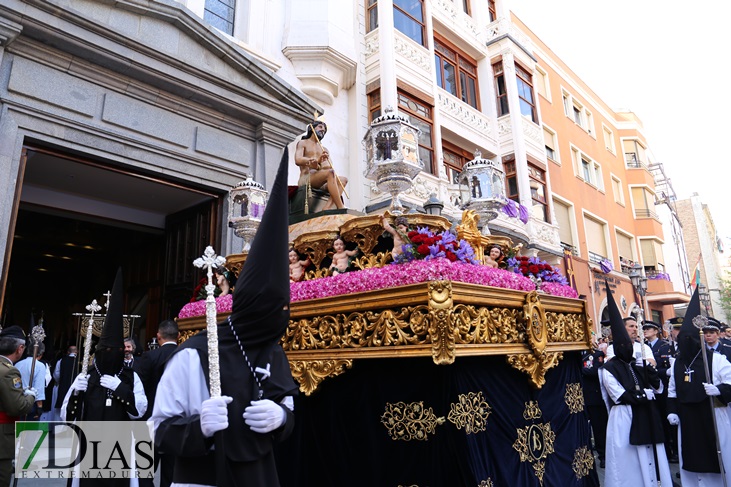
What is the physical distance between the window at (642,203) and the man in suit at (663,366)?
20658 mm

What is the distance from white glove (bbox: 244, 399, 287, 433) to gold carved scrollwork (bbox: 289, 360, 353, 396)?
1.63 metres

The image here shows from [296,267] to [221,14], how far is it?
8.27 metres

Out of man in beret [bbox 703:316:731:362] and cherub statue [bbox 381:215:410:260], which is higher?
cherub statue [bbox 381:215:410:260]

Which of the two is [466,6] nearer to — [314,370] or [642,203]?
[642,203]

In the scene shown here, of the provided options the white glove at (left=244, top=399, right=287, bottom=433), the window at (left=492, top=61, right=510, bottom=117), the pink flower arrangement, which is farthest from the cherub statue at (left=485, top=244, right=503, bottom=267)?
the window at (left=492, top=61, right=510, bottom=117)

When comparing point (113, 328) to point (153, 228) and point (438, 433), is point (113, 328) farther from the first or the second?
point (153, 228)

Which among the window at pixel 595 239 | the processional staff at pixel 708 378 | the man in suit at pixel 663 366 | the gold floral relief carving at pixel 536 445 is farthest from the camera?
→ the window at pixel 595 239

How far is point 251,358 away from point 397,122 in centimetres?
312

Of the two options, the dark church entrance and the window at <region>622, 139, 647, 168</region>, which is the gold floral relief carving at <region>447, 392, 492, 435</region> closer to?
the dark church entrance

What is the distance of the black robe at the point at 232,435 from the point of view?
6.80ft

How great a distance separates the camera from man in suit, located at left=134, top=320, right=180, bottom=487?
16.7ft

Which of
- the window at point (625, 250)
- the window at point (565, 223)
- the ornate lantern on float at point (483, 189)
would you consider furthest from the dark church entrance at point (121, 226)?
the window at point (625, 250)

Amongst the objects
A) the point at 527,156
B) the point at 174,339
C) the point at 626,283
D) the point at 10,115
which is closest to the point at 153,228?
the point at 10,115

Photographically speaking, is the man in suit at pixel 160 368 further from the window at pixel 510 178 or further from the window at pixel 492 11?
the window at pixel 492 11
